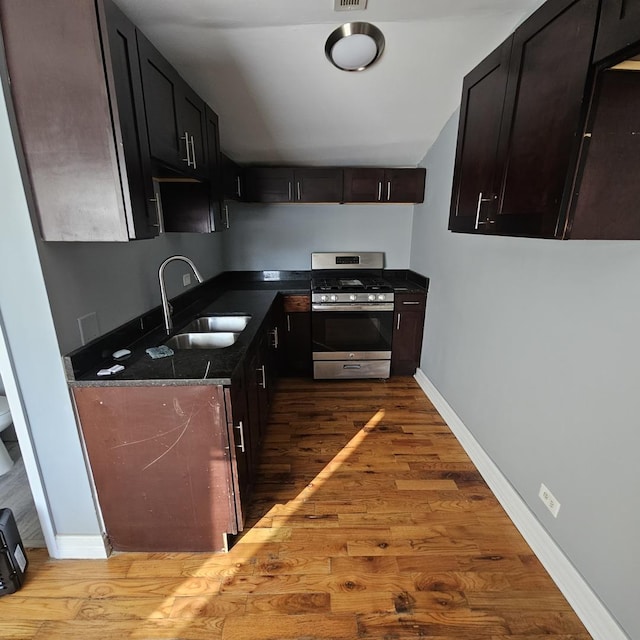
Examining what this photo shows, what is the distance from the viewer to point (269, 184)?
10.4 ft

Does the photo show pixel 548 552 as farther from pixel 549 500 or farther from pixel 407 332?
pixel 407 332

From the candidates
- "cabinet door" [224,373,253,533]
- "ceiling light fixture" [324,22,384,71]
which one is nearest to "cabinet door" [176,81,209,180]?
"ceiling light fixture" [324,22,384,71]

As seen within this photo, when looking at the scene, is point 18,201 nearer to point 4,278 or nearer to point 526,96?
point 4,278

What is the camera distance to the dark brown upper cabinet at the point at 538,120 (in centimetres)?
87

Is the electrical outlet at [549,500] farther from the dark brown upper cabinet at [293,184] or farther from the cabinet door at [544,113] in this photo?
the dark brown upper cabinet at [293,184]

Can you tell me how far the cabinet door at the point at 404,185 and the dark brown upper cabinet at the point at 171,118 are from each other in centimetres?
184

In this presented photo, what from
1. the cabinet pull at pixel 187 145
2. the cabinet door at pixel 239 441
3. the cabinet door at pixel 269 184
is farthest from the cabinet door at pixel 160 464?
the cabinet door at pixel 269 184

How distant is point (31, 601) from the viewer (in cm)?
141

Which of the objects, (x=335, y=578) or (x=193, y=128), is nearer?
(x=335, y=578)

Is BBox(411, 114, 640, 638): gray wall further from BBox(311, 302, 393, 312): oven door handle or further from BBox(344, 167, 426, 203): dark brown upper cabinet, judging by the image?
BBox(344, 167, 426, 203): dark brown upper cabinet

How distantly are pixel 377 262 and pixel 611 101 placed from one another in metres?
2.87

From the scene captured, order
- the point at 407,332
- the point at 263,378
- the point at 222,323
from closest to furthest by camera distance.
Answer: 1. the point at 263,378
2. the point at 222,323
3. the point at 407,332

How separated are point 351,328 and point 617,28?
2.59m

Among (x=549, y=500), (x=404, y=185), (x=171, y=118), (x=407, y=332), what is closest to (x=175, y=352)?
(x=171, y=118)
